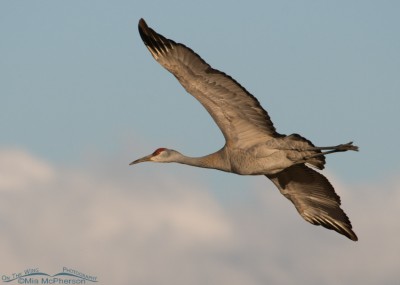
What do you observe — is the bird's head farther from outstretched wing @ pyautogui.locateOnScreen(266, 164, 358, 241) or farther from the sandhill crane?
outstretched wing @ pyautogui.locateOnScreen(266, 164, 358, 241)

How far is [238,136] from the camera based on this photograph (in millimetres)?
23250

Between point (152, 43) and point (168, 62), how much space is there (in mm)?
556

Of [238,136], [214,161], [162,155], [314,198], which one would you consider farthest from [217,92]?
[314,198]

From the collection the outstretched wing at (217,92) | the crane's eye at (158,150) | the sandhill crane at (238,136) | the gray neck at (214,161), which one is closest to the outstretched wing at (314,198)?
the sandhill crane at (238,136)

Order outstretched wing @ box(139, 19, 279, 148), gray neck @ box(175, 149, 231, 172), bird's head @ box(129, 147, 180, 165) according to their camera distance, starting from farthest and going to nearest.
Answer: bird's head @ box(129, 147, 180, 165)
gray neck @ box(175, 149, 231, 172)
outstretched wing @ box(139, 19, 279, 148)

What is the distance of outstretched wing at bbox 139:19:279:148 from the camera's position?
22.3m

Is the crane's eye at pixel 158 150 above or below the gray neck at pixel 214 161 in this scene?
above

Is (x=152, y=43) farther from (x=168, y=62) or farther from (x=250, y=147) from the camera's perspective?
(x=250, y=147)

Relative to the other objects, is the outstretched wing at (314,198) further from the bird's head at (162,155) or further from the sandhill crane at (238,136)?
the bird's head at (162,155)

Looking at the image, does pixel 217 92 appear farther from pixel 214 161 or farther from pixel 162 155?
pixel 162 155

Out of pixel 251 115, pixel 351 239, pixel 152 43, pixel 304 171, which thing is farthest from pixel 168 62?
pixel 351 239

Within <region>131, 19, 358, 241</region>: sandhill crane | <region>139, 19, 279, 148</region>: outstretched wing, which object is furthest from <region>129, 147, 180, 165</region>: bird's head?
<region>139, 19, 279, 148</region>: outstretched wing

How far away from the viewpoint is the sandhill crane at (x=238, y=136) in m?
22.3

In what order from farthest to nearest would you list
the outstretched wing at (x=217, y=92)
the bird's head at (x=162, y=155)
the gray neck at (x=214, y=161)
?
the bird's head at (x=162, y=155) → the gray neck at (x=214, y=161) → the outstretched wing at (x=217, y=92)
